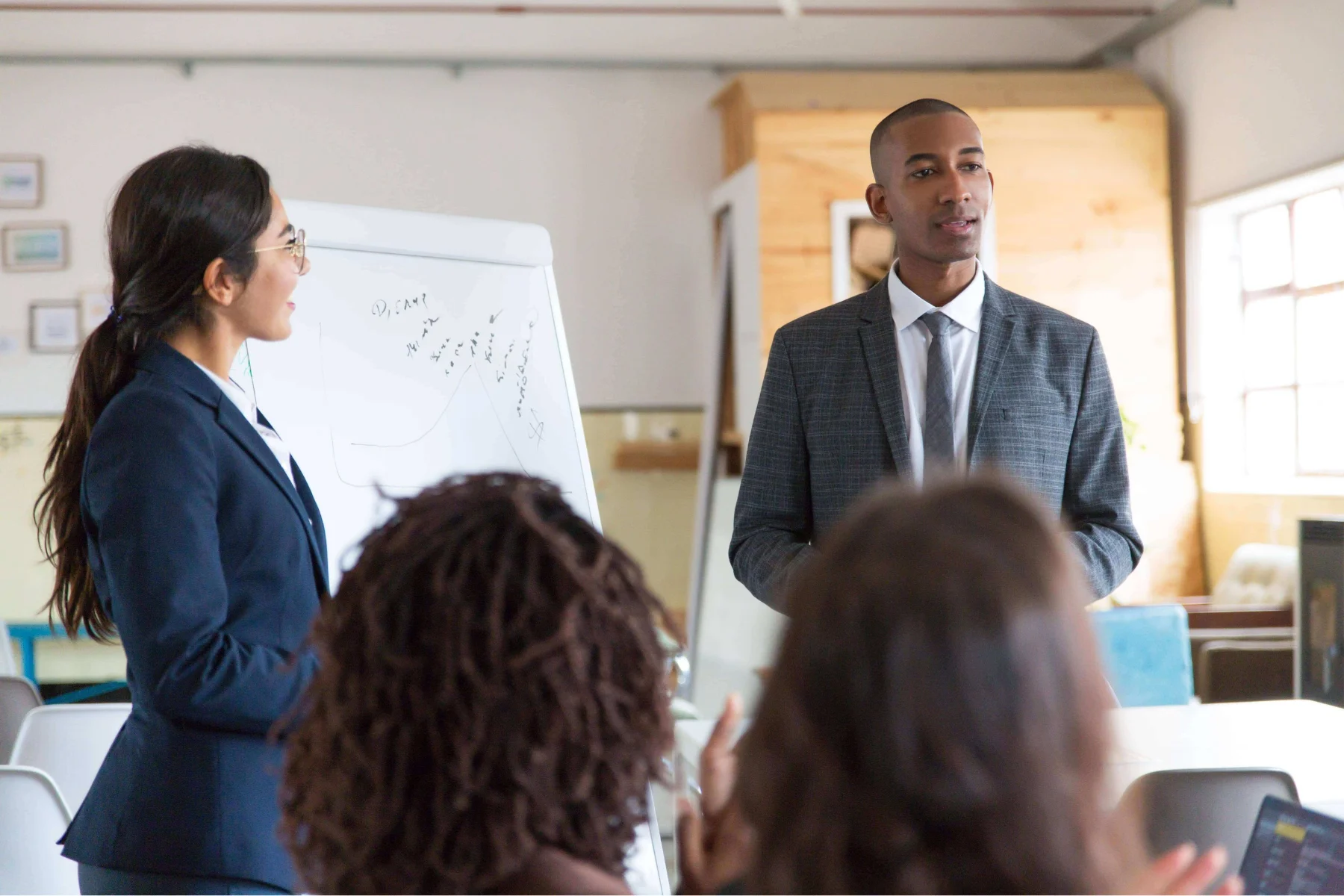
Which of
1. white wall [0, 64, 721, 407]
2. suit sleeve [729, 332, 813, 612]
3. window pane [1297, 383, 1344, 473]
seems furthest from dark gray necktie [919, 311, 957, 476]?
white wall [0, 64, 721, 407]

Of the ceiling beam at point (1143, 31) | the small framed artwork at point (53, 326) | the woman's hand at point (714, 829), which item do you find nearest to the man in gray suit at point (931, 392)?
the woman's hand at point (714, 829)

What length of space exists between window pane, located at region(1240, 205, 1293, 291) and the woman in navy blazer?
496 cm

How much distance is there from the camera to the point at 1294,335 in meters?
5.46

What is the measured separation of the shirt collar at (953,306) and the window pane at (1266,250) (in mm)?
3997

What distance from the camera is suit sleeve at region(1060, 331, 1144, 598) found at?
2.00 m

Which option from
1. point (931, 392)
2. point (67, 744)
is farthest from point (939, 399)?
point (67, 744)

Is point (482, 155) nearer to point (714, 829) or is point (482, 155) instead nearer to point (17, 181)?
point (17, 181)

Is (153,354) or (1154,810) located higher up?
(153,354)

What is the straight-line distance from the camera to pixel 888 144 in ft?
7.02

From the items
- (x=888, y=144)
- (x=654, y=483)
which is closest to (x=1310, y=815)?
(x=888, y=144)

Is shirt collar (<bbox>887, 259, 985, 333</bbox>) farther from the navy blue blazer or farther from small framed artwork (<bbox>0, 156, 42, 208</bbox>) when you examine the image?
small framed artwork (<bbox>0, 156, 42, 208</bbox>)

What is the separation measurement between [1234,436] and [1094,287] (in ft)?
2.99

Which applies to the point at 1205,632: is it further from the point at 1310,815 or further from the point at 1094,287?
the point at 1310,815

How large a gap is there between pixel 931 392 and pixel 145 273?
Result: 3.83 ft
